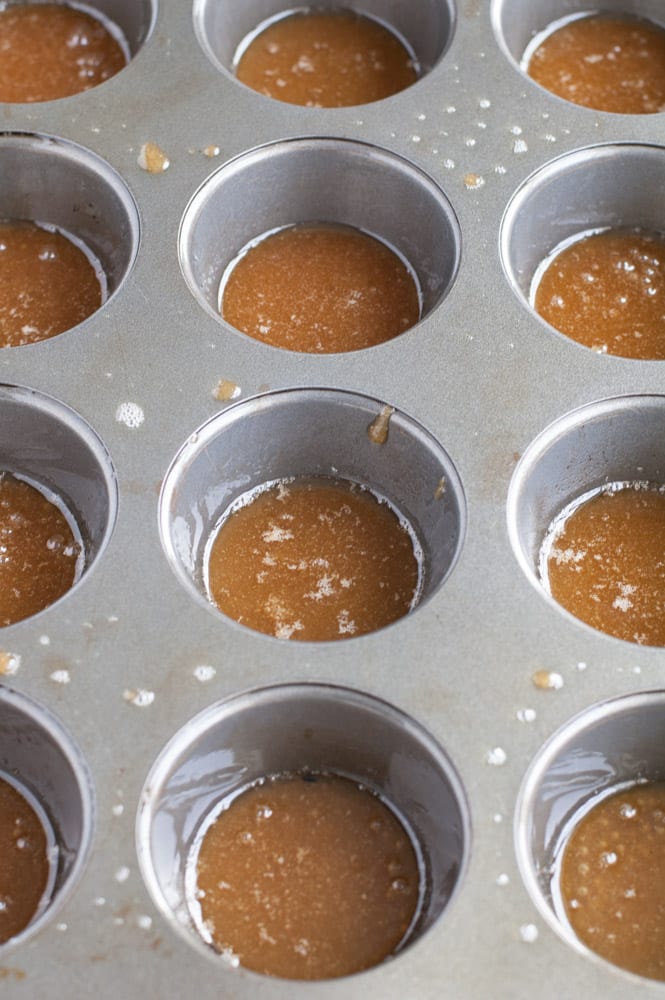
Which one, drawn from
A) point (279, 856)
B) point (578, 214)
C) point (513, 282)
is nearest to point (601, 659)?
point (279, 856)

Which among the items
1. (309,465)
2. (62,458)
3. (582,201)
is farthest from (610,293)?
(62,458)

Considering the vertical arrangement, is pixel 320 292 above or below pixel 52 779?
above

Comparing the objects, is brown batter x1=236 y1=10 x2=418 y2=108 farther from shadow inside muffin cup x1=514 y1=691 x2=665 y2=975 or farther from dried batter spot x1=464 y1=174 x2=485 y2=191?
shadow inside muffin cup x1=514 y1=691 x2=665 y2=975

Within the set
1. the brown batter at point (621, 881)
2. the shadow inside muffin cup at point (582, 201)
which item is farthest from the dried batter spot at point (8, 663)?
the shadow inside muffin cup at point (582, 201)

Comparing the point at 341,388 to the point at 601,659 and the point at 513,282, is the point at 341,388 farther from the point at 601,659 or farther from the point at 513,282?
the point at 601,659

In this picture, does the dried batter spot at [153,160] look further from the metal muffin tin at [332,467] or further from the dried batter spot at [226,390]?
the dried batter spot at [226,390]

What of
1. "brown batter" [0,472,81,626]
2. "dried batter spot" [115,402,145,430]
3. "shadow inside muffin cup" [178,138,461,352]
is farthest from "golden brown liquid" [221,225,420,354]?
"brown batter" [0,472,81,626]

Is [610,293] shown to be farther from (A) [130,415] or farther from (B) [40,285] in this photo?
(B) [40,285]
